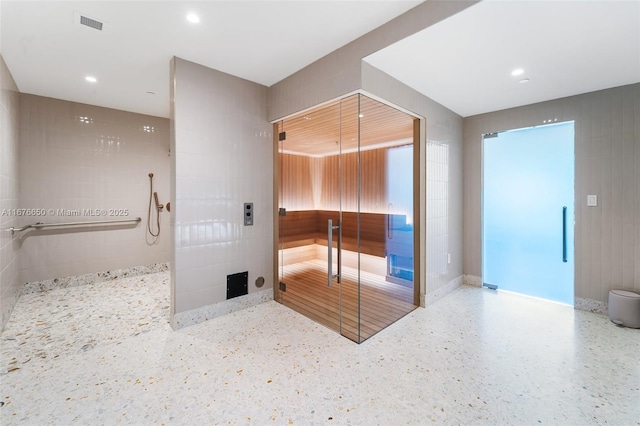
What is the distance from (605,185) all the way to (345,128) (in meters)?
2.96

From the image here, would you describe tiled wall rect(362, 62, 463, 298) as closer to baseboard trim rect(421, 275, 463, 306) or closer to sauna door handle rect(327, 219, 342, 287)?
baseboard trim rect(421, 275, 463, 306)

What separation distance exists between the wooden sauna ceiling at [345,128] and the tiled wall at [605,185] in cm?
195

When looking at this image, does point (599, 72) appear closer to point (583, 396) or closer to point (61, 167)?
point (583, 396)

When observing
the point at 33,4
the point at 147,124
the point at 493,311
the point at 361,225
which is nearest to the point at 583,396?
the point at 493,311

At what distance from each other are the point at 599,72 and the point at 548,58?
72 centimetres

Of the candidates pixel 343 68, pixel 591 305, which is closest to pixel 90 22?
pixel 343 68

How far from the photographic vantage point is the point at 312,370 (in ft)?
6.55

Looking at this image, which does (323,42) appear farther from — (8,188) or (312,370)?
(8,188)

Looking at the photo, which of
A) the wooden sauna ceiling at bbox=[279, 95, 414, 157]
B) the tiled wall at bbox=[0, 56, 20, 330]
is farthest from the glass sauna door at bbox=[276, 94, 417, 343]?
the tiled wall at bbox=[0, 56, 20, 330]

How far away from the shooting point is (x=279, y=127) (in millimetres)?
3363

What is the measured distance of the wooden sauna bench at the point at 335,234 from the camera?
2.66 metres

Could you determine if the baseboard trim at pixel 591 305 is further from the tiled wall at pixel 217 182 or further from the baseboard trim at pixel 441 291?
the tiled wall at pixel 217 182

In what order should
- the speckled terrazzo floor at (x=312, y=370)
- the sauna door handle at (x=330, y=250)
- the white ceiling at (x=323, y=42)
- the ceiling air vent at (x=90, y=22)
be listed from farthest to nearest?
1. the sauna door handle at (x=330, y=250)
2. the ceiling air vent at (x=90, y=22)
3. the white ceiling at (x=323, y=42)
4. the speckled terrazzo floor at (x=312, y=370)

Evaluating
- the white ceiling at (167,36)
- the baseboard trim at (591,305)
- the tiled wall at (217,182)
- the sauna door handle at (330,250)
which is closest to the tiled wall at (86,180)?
the white ceiling at (167,36)
